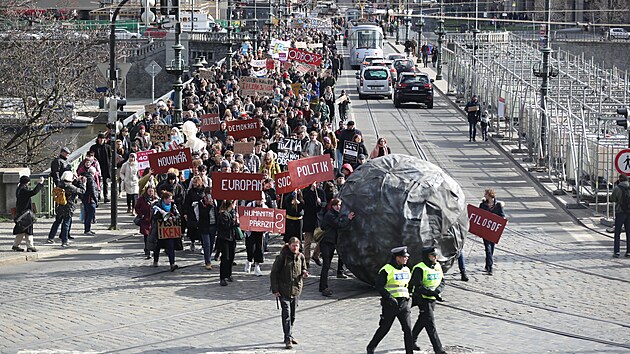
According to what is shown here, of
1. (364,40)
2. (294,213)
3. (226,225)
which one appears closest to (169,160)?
(294,213)

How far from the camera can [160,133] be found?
102ft

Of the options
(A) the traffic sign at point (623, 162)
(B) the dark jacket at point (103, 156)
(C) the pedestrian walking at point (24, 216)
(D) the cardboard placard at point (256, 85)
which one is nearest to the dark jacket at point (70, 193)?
(C) the pedestrian walking at point (24, 216)

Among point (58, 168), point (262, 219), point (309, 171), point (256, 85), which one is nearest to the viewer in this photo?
point (262, 219)

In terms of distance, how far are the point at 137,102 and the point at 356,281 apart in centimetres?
6769

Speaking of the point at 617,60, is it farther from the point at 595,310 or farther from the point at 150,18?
the point at 595,310

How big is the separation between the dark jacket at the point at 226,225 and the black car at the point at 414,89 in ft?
102

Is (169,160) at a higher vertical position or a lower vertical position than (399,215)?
higher

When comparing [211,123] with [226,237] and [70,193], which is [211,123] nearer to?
[70,193]

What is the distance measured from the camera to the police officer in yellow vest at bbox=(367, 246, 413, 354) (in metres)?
15.8

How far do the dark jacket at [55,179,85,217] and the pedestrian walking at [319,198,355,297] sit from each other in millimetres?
6201

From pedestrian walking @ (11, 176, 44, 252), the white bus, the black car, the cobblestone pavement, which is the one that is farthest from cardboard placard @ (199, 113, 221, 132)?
the white bus

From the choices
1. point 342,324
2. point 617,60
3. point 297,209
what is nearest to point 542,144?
point 297,209

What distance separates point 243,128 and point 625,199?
10547mm

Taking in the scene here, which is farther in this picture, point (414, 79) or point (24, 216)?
point (414, 79)
